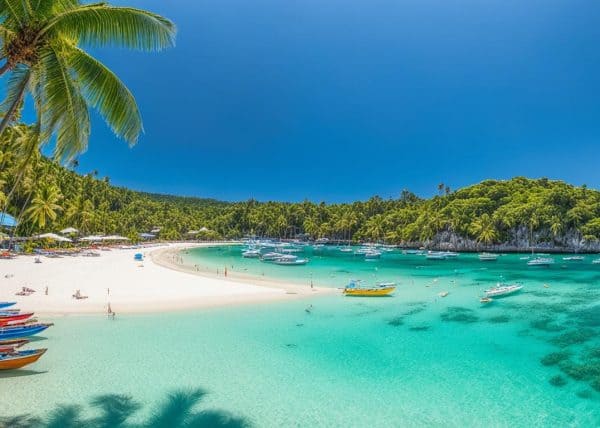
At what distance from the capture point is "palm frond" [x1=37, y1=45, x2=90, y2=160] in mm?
7074

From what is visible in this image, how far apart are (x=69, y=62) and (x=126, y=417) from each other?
9312 mm

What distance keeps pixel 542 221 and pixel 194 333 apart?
354 ft

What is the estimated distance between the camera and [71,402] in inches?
445

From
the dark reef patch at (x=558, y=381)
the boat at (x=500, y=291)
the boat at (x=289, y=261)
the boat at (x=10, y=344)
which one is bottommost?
the dark reef patch at (x=558, y=381)

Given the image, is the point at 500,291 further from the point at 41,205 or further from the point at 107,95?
the point at 41,205

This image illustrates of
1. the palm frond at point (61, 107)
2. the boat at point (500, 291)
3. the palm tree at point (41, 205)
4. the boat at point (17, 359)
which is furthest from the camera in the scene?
the palm tree at point (41, 205)

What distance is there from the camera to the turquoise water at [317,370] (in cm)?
1126

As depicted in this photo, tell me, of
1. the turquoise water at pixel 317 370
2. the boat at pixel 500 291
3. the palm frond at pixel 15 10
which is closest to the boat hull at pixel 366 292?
the turquoise water at pixel 317 370

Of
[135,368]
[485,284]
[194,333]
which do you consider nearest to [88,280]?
[194,333]

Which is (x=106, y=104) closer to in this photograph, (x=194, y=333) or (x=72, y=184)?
(x=194, y=333)

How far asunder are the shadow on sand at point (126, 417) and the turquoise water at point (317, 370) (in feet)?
0.19

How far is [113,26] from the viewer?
7051 millimetres

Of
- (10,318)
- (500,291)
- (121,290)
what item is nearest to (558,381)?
(500,291)

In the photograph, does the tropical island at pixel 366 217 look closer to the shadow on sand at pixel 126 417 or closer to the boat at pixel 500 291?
the shadow on sand at pixel 126 417
